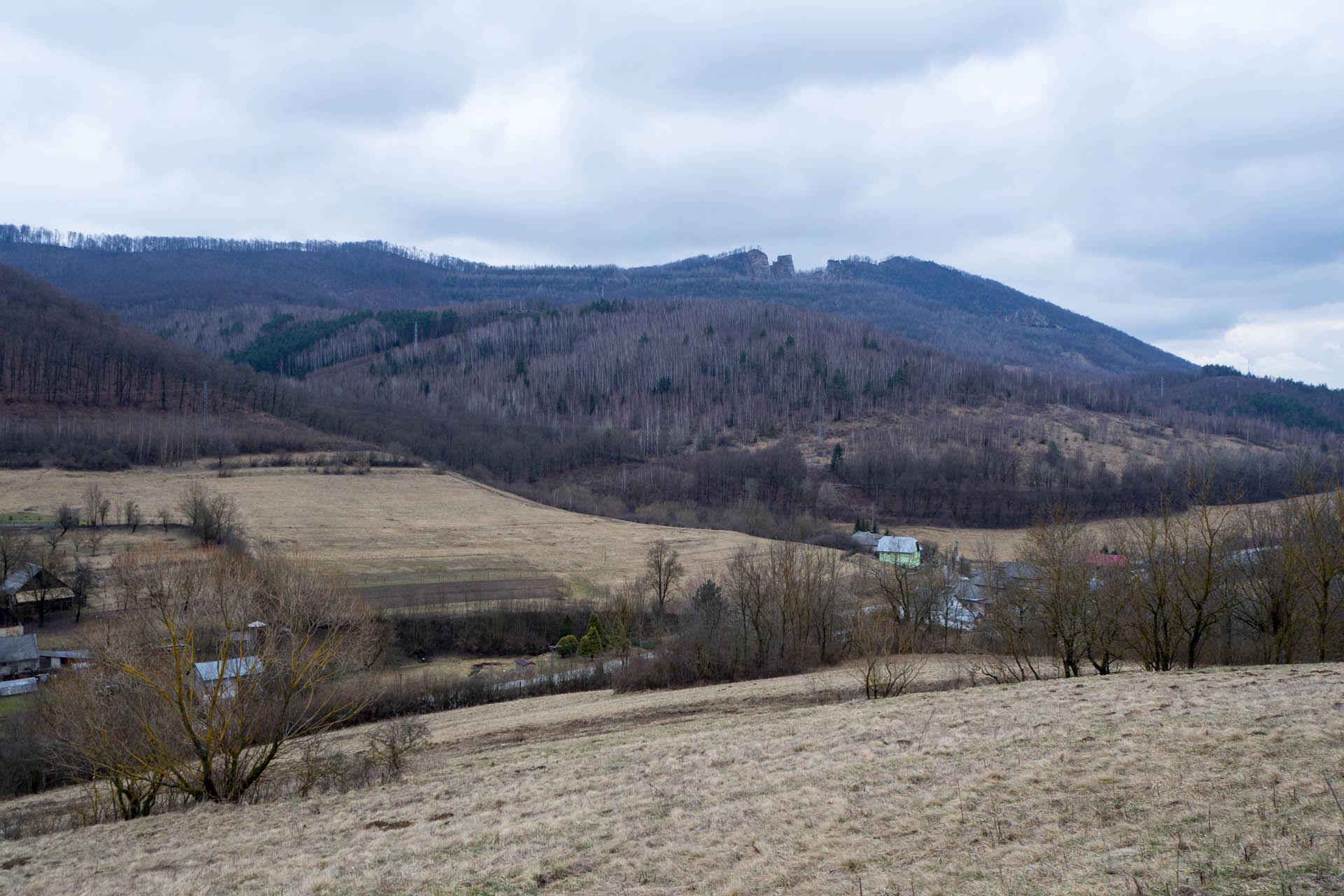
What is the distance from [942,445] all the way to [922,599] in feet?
332

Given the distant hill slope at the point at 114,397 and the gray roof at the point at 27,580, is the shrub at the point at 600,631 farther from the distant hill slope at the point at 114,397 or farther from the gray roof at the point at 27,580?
the distant hill slope at the point at 114,397

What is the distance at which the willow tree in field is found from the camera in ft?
58.5

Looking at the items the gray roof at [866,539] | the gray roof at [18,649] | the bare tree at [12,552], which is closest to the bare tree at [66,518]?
the bare tree at [12,552]

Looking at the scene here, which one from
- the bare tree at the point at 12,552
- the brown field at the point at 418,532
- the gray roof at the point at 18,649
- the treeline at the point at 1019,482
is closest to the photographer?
the gray roof at the point at 18,649

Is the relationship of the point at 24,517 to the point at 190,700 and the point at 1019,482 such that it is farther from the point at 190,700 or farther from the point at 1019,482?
the point at 1019,482

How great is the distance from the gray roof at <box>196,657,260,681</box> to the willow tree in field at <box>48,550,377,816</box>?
87 millimetres

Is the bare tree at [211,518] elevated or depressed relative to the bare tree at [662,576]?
elevated

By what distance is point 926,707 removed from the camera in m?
18.6

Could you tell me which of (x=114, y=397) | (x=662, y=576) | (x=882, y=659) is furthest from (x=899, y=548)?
(x=114, y=397)

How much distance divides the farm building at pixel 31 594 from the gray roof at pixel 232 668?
→ 21648 millimetres

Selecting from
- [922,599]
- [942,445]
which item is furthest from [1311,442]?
[922,599]

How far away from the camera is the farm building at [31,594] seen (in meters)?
46.1

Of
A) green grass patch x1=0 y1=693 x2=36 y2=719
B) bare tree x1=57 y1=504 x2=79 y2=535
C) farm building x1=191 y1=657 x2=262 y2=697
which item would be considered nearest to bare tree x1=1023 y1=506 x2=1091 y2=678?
farm building x1=191 y1=657 x2=262 y2=697

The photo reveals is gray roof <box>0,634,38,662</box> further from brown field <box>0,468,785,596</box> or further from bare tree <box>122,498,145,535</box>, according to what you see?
bare tree <box>122,498,145,535</box>
